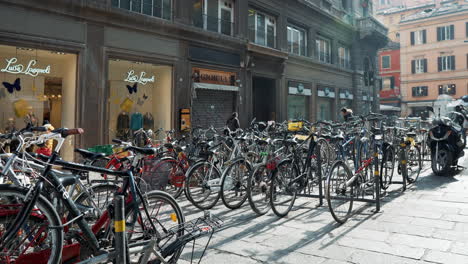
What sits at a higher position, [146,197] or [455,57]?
[455,57]

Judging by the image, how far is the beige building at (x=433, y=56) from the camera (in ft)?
139

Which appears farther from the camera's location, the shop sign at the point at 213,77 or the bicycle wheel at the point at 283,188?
the shop sign at the point at 213,77

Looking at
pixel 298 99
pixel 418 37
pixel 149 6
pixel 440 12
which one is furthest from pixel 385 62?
pixel 149 6

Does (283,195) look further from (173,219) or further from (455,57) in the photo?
(455,57)

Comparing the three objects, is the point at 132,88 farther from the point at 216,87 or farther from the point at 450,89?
the point at 450,89

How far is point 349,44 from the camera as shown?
25922mm

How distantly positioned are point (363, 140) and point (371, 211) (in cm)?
145

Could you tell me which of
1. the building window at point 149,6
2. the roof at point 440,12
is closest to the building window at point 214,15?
the building window at point 149,6

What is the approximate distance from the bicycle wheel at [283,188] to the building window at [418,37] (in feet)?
153

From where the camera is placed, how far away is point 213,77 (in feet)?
48.0

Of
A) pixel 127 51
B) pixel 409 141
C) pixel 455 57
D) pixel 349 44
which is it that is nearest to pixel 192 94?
pixel 127 51

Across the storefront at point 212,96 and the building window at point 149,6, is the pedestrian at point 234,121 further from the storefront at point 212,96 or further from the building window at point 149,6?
the building window at point 149,6

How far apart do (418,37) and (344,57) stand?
2564 cm

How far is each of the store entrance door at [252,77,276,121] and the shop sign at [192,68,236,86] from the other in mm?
2989
